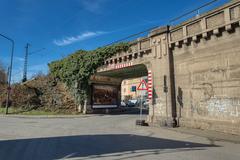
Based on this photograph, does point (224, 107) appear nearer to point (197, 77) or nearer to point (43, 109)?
point (197, 77)

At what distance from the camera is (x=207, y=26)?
39.1ft

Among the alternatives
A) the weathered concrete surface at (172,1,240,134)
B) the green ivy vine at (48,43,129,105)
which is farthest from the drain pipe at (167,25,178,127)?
the green ivy vine at (48,43,129,105)

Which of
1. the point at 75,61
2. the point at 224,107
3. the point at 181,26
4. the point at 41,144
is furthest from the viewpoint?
the point at 75,61

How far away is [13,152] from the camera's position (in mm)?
6945

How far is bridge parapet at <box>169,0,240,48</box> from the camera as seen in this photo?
10.7 metres

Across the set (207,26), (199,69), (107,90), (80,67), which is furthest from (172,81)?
(107,90)

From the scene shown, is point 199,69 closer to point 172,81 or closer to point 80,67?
point 172,81

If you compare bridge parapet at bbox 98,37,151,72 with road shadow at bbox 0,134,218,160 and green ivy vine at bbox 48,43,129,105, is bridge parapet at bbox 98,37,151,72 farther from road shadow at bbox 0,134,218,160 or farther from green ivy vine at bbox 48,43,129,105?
road shadow at bbox 0,134,218,160

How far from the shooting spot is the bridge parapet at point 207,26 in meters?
10.7

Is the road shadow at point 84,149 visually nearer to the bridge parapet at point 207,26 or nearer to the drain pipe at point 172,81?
the drain pipe at point 172,81

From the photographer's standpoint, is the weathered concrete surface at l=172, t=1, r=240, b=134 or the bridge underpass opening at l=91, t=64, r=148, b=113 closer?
the weathered concrete surface at l=172, t=1, r=240, b=134

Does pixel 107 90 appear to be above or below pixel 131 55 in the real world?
below

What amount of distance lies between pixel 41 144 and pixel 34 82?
23.2m

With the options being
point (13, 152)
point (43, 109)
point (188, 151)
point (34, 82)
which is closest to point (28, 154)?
point (13, 152)
